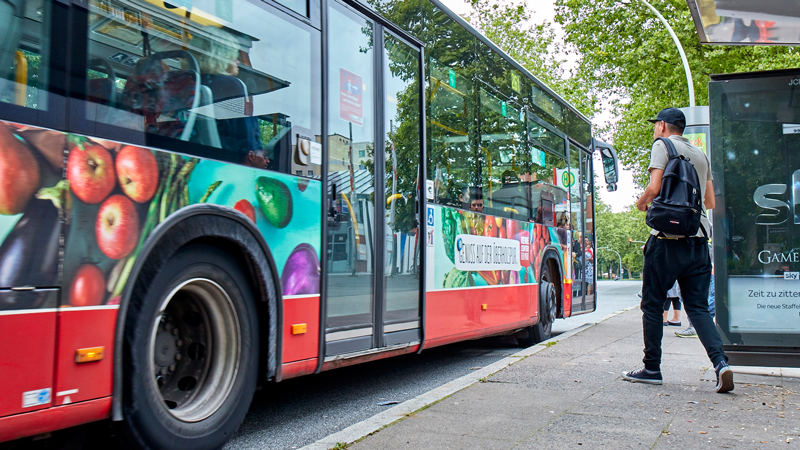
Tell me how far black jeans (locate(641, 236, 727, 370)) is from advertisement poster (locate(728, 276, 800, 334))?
109 cm

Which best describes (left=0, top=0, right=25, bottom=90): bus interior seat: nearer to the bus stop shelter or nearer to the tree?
the bus stop shelter

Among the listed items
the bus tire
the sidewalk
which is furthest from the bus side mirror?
the sidewalk

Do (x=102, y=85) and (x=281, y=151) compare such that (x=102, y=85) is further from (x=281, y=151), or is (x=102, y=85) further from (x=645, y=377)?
(x=645, y=377)

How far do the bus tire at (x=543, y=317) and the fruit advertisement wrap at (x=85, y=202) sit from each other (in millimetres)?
6348

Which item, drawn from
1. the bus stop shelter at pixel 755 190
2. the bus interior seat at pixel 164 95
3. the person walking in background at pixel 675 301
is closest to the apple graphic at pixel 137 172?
the bus interior seat at pixel 164 95

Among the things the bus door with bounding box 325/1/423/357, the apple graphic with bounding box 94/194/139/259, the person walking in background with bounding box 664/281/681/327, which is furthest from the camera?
the person walking in background with bounding box 664/281/681/327

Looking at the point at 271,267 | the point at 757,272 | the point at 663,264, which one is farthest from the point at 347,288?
the point at 757,272

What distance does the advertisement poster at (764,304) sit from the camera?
6098 millimetres

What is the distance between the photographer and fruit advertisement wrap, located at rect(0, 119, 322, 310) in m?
2.63

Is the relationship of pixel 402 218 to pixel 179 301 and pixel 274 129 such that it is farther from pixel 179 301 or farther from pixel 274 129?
pixel 179 301

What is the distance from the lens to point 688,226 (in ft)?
16.8

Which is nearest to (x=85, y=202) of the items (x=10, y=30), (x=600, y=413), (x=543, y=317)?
(x=10, y=30)

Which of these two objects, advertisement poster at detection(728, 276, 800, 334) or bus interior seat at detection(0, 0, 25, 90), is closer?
bus interior seat at detection(0, 0, 25, 90)

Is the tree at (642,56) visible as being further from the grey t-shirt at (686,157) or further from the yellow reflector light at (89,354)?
the yellow reflector light at (89,354)
